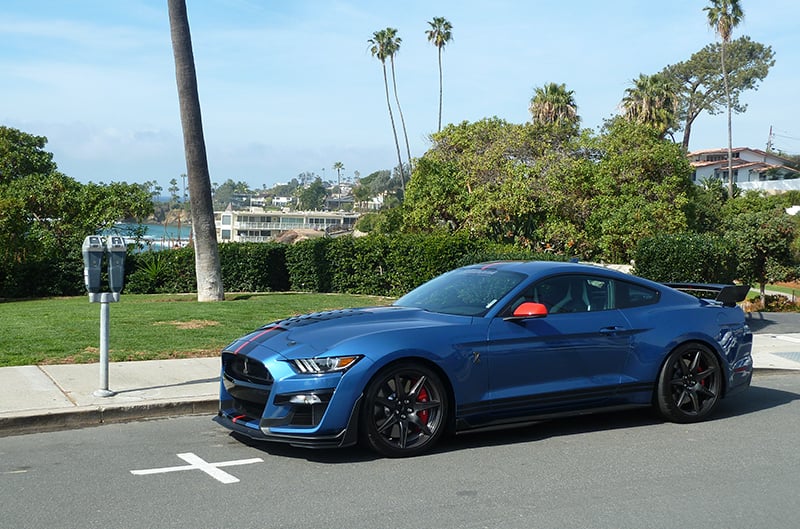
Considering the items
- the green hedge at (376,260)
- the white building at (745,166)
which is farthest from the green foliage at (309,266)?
the white building at (745,166)

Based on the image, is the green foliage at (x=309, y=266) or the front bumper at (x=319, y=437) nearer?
the front bumper at (x=319, y=437)

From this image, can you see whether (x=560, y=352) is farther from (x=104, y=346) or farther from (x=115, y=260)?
(x=104, y=346)

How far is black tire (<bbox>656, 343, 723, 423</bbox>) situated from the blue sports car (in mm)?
12

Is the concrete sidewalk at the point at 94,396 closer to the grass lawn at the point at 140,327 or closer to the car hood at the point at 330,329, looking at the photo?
the grass lawn at the point at 140,327

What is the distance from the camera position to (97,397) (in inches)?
324

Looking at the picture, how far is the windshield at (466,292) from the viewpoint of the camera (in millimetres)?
7305

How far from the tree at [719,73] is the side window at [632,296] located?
221 ft

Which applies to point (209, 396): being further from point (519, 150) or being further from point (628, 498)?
point (519, 150)

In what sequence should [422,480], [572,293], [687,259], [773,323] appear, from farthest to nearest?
[773,323] < [687,259] < [572,293] < [422,480]

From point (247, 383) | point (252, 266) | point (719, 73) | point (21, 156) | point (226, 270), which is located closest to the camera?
point (247, 383)

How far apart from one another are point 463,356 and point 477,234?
2184 cm

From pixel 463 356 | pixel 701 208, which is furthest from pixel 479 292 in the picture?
pixel 701 208

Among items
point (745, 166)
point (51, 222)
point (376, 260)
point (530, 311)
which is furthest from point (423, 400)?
point (745, 166)

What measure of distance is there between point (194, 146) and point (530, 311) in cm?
1262
